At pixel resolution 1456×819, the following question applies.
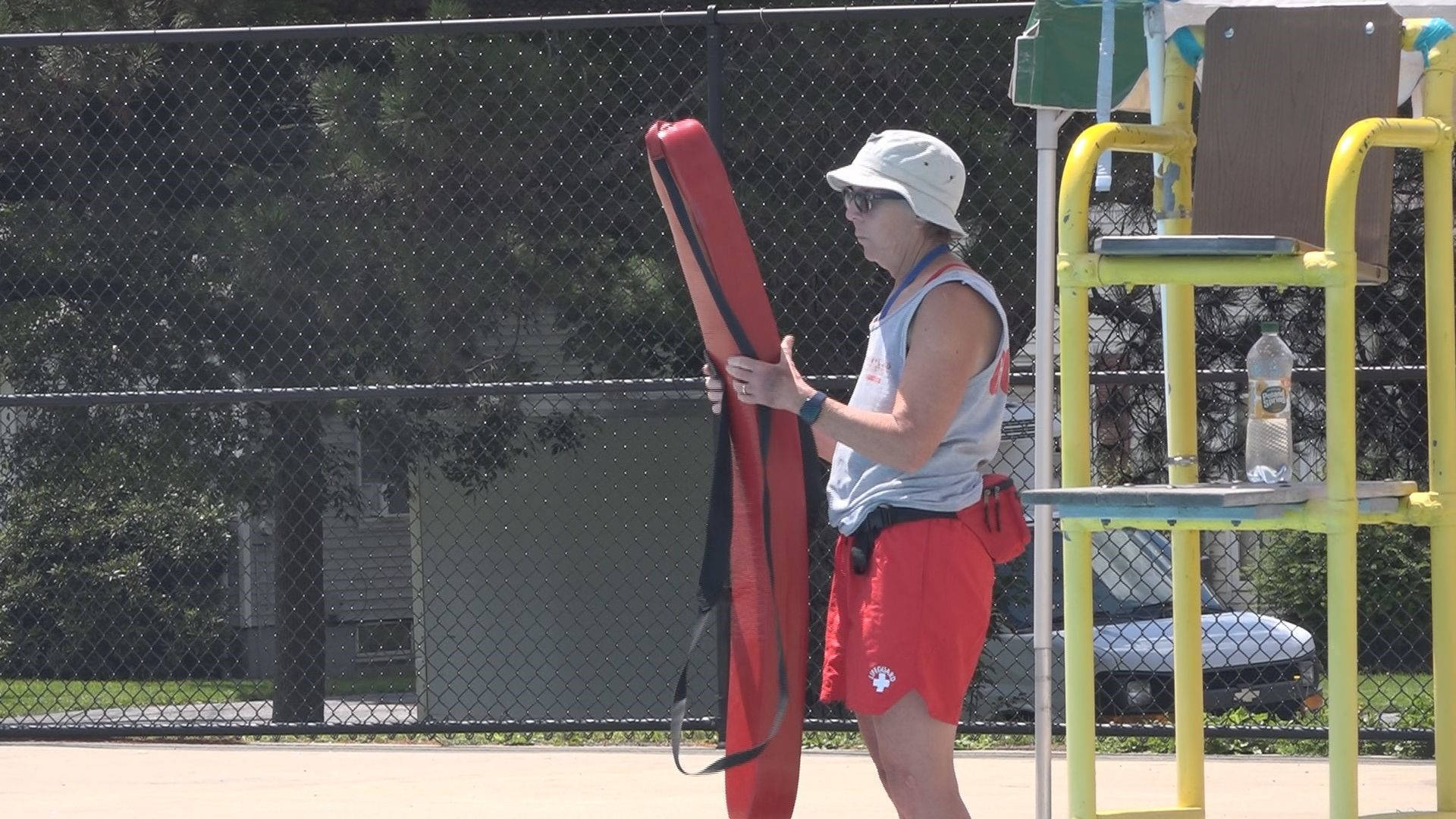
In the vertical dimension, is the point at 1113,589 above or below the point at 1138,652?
above

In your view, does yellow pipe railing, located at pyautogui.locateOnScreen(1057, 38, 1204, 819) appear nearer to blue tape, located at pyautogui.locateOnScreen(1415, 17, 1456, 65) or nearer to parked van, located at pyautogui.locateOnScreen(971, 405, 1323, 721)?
blue tape, located at pyautogui.locateOnScreen(1415, 17, 1456, 65)

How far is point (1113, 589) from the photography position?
28.7 feet

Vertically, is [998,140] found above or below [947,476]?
above

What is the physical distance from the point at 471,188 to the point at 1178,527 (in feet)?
19.5

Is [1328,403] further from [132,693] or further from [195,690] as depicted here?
[132,693]

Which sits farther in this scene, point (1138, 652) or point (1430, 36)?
point (1138, 652)

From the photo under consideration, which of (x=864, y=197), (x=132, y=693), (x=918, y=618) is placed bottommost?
(x=132, y=693)

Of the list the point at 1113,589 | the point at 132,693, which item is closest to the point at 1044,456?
the point at 1113,589

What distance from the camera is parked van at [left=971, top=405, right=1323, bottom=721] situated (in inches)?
305

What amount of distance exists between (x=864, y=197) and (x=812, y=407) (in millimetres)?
398

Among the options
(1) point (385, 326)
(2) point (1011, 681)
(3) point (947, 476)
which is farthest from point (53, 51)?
(3) point (947, 476)

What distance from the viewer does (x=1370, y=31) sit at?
306cm

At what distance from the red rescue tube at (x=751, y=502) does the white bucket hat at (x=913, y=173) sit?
0.45 m

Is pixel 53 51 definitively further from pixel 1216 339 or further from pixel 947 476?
pixel 947 476
